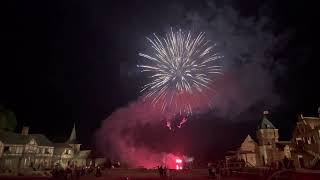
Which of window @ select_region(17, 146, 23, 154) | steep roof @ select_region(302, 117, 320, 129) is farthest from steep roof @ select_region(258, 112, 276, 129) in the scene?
window @ select_region(17, 146, 23, 154)

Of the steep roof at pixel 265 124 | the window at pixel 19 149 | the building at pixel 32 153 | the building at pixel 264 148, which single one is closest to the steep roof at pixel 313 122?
the building at pixel 264 148

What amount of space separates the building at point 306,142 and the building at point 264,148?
10808 millimetres

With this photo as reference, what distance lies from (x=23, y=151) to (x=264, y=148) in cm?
5986

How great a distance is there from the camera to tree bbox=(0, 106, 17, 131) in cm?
7894

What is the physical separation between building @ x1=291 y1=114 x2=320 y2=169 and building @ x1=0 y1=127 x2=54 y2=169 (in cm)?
5726

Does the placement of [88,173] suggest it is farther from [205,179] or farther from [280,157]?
[280,157]

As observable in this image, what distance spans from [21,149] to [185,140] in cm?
5467

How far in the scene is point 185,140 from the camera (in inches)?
4141

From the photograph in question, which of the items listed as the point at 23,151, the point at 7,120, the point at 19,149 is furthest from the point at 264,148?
the point at 7,120

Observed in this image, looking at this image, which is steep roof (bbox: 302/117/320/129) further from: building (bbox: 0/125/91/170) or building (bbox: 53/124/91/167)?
building (bbox: 53/124/91/167)

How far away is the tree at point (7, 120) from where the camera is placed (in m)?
78.9

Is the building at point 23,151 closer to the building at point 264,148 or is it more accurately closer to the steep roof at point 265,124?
the building at point 264,148

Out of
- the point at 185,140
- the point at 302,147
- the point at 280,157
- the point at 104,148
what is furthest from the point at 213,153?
the point at 302,147

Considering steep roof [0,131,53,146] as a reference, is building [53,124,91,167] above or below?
below
